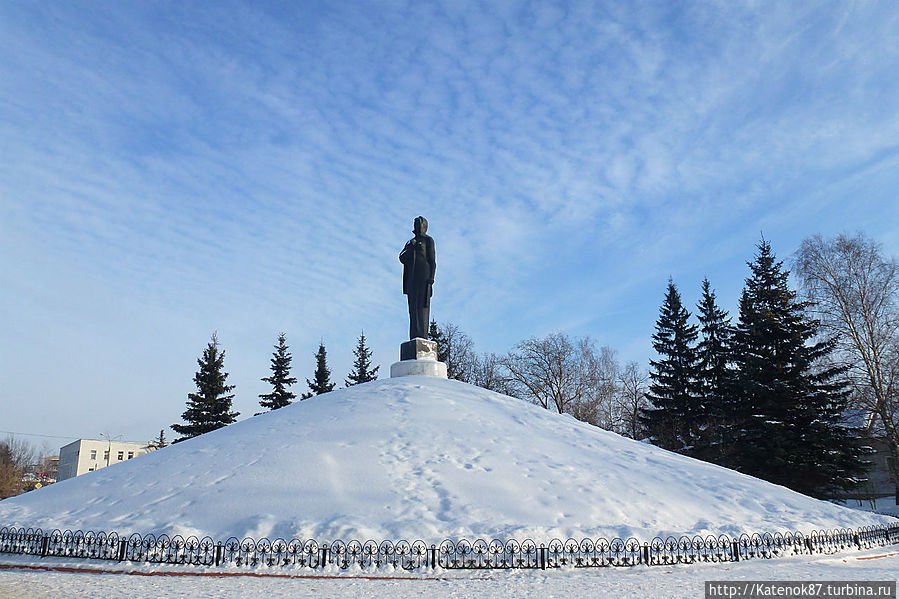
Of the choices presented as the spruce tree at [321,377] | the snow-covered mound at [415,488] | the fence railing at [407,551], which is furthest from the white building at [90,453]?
the fence railing at [407,551]

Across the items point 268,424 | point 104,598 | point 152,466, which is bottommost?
point 104,598

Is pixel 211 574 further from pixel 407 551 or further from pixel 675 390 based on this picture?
pixel 675 390

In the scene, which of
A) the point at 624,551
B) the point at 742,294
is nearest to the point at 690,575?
the point at 624,551

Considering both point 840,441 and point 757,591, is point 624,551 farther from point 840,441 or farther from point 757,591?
point 840,441

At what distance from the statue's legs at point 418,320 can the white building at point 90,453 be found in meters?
61.7

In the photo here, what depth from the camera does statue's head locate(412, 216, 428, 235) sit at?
62.9ft

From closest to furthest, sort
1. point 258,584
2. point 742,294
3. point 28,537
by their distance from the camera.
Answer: point 258,584 < point 28,537 < point 742,294

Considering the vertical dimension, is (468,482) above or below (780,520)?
above

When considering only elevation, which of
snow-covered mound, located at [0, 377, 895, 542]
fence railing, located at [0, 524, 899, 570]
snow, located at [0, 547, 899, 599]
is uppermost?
snow-covered mound, located at [0, 377, 895, 542]

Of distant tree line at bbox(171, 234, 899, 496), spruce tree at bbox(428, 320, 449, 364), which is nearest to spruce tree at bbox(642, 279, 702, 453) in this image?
distant tree line at bbox(171, 234, 899, 496)

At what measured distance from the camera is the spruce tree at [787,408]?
2136 cm

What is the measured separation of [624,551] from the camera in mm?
8266

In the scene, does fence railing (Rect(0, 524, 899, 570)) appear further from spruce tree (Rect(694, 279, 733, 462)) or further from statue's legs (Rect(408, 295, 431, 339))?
spruce tree (Rect(694, 279, 733, 462))

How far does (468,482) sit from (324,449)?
304 centimetres
